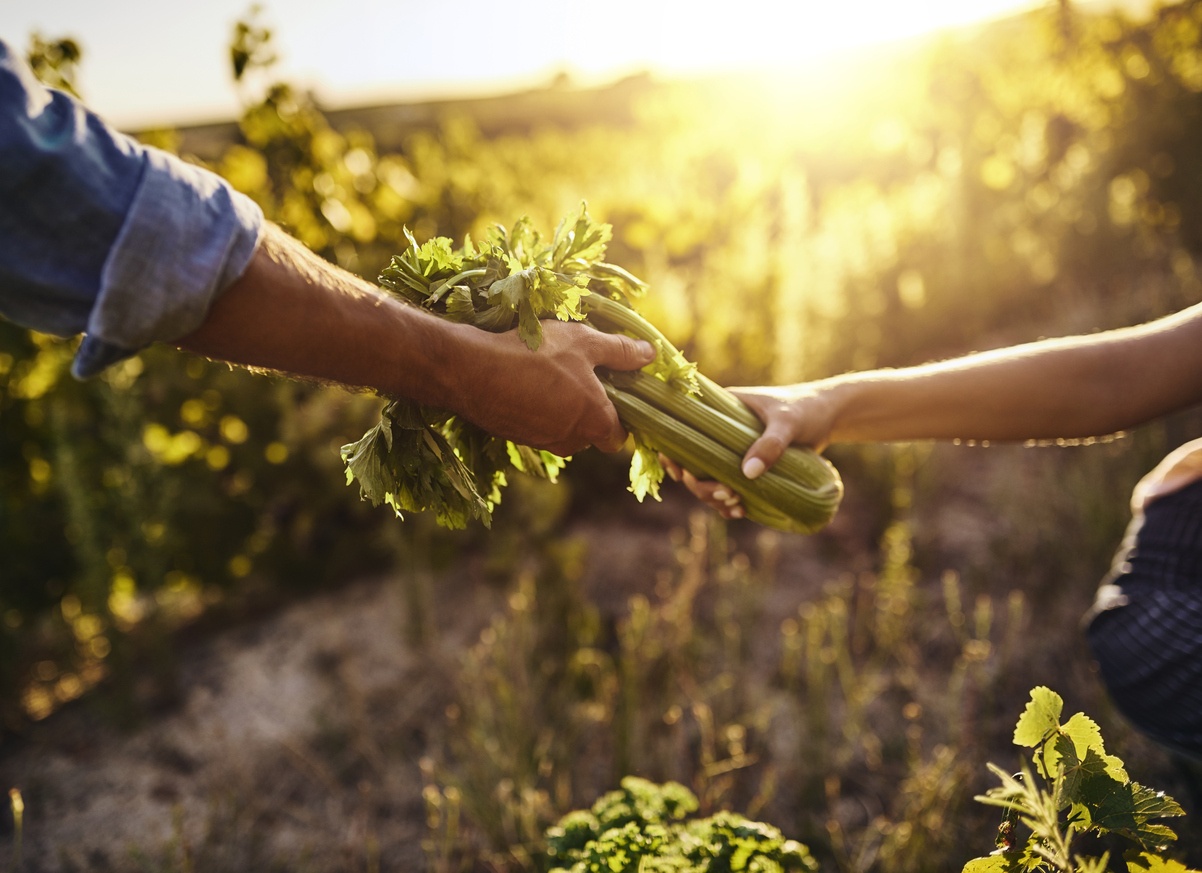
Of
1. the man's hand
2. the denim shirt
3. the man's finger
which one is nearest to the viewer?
the denim shirt

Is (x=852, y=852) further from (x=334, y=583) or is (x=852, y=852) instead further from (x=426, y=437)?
(x=334, y=583)

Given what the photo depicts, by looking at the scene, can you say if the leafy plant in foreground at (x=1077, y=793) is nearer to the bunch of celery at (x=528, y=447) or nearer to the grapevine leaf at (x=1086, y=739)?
the grapevine leaf at (x=1086, y=739)

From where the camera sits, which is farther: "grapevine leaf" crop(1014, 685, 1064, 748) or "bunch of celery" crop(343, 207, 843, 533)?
"bunch of celery" crop(343, 207, 843, 533)

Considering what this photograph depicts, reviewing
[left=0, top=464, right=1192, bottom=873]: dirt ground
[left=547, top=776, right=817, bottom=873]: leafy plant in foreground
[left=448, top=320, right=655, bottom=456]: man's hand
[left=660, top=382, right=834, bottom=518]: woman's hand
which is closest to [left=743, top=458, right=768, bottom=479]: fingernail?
[left=660, top=382, right=834, bottom=518]: woman's hand

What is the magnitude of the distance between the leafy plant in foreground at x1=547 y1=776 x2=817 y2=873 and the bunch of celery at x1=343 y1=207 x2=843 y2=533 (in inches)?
22.6

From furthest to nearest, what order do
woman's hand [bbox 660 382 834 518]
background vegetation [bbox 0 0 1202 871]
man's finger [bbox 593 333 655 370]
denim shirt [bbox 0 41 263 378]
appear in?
background vegetation [bbox 0 0 1202 871], woman's hand [bbox 660 382 834 518], man's finger [bbox 593 333 655 370], denim shirt [bbox 0 41 263 378]

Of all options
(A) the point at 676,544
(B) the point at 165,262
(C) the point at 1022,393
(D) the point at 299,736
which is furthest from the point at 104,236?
(A) the point at 676,544

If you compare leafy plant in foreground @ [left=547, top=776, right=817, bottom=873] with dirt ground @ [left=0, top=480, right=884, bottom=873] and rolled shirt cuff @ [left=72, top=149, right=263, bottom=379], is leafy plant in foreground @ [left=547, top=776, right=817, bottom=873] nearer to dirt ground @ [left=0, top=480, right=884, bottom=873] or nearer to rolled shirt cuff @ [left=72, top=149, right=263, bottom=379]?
dirt ground @ [left=0, top=480, right=884, bottom=873]

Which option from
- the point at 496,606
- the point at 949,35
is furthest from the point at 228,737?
the point at 949,35

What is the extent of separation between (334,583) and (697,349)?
2016mm

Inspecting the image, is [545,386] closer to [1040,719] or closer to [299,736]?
[1040,719]

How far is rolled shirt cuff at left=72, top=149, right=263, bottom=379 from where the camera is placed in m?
1.07

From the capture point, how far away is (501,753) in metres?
2.18

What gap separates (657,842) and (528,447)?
2.46 feet
